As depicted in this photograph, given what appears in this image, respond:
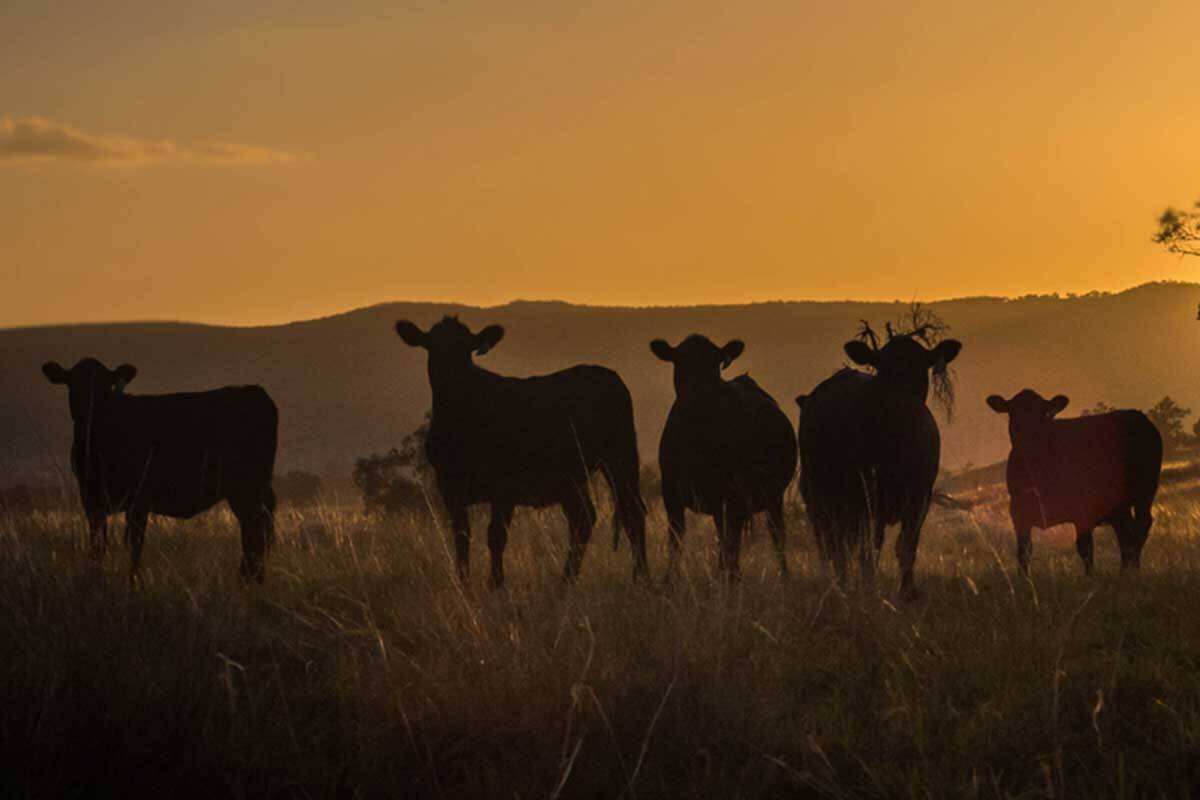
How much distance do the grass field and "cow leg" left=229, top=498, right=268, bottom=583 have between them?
1.47 meters

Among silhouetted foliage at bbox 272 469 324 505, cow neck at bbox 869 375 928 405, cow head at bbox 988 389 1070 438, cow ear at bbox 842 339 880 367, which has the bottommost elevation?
silhouetted foliage at bbox 272 469 324 505

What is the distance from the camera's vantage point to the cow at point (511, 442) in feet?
37.6

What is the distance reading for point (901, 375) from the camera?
435 inches

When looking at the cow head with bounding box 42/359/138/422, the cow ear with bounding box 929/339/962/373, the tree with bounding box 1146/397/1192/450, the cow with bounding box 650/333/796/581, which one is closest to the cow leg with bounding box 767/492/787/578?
the cow with bounding box 650/333/796/581

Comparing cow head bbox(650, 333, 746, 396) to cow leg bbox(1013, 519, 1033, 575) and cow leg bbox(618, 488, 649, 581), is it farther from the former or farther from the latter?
cow leg bbox(1013, 519, 1033, 575)

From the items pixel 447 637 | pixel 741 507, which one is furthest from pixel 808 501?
pixel 447 637

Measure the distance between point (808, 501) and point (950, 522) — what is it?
43.8 ft

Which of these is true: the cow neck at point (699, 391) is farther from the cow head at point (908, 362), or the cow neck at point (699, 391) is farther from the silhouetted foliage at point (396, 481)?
the silhouetted foliage at point (396, 481)

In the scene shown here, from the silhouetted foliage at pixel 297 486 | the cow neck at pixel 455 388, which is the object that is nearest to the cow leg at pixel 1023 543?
the cow neck at pixel 455 388

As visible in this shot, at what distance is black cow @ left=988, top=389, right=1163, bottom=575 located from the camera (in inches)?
515

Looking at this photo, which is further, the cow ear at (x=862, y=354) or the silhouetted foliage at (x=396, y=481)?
the silhouetted foliage at (x=396, y=481)

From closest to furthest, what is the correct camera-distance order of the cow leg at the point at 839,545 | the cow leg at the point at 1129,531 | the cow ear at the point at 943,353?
the cow leg at the point at 839,545 → the cow ear at the point at 943,353 → the cow leg at the point at 1129,531

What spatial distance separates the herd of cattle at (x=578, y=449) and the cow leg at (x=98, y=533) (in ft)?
0.08

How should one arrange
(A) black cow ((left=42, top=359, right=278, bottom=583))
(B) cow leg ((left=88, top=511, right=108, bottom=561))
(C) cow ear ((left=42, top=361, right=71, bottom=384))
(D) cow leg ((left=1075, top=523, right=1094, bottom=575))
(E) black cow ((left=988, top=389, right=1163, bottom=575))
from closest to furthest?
(B) cow leg ((left=88, top=511, right=108, bottom=561)) < (A) black cow ((left=42, top=359, right=278, bottom=583)) < (C) cow ear ((left=42, top=361, right=71, bottom=384)) < (D) cow leg ((left=1075, top=523, right=1094, bottom=575)) < (E) black cow ((left=988, top=389, right=1163, bottom=575))
